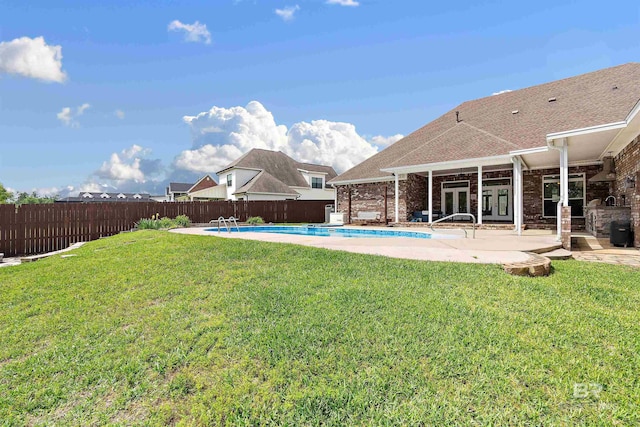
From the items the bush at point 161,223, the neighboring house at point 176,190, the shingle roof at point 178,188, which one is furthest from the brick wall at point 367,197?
the shingle roof at point 178,188

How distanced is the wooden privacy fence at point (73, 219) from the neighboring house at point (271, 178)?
9.70m

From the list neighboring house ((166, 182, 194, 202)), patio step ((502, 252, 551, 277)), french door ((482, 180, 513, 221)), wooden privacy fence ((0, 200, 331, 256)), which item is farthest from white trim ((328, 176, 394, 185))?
neighboring house ((166, 182, 194, 202))

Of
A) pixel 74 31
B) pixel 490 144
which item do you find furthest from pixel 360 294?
pixel 74 31

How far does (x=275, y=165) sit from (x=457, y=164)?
24.7 m

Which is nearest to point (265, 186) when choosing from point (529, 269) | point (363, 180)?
point (363, 180)

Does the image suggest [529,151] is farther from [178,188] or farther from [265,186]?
[178,188]

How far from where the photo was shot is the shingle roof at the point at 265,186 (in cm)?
3067

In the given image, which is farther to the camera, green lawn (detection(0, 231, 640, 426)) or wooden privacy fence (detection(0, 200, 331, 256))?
wooden privacy fence (detection(0, 200, 331, 256))

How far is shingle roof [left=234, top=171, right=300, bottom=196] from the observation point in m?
30.7

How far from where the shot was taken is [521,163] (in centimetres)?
1393

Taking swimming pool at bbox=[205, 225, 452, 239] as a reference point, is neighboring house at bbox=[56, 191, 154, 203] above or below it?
above

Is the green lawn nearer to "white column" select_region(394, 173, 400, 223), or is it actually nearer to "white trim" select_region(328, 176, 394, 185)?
"white column" select_region(394, 173, 400, 223)

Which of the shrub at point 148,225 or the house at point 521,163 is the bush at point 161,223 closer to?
the shrub at point 148,225

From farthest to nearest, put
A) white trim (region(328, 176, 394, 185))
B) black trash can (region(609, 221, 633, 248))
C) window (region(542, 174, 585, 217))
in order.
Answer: white trim (region(328, 176, 394, 185))
window (region(542, 174, 585, 217))
black trash can (region(609, 221, 633, 248))
